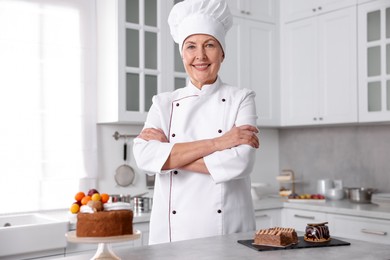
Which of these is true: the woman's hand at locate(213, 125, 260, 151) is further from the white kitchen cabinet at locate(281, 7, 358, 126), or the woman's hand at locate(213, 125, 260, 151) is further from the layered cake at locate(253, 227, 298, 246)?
the white kitchen cabinet at locate(281, 7, 358, 126)

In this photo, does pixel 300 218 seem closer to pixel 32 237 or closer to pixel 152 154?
pixel 32 237

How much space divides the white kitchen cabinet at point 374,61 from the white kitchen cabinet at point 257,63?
2.67 feet

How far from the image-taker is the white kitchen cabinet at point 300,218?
3.90m

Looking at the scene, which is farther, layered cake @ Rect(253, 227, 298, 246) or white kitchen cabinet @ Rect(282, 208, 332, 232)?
white kitchen cabinet @ Rect(282, 208, 332, 232)

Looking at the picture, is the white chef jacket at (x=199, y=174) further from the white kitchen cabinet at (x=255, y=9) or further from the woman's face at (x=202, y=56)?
the white kitchen cabinet at (x=255, y=9)

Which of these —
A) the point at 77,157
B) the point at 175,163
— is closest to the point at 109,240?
the point at 175,163

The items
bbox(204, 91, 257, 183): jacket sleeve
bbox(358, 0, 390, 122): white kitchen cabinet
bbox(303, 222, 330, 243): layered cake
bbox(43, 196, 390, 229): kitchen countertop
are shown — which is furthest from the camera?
bbox(358, 0, 390, 122): white kitchen cabinet

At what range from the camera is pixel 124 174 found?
13.0ft

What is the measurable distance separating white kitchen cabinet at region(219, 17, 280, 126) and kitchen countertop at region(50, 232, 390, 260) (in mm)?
2523

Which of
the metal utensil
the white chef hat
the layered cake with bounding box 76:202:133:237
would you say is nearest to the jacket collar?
the white chef hat

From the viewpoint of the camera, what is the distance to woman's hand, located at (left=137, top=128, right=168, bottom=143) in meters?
2.18

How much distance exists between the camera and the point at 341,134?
4438 mm

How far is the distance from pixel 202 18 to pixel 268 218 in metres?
2.28

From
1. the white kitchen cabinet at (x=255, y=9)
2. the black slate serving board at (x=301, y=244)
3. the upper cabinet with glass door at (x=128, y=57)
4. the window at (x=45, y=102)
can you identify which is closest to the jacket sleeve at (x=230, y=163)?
the black slate serving board at (x=301, y=244)
